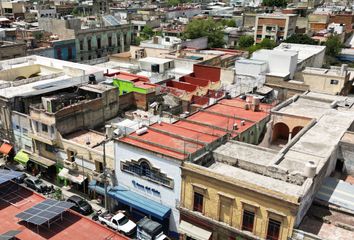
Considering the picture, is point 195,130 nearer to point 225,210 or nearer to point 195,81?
point 225,210

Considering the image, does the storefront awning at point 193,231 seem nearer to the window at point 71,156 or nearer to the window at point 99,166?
the window at point 99,166

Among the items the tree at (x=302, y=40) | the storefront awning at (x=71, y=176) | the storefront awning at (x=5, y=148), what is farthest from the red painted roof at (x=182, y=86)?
the tree at (x=302, y=40)

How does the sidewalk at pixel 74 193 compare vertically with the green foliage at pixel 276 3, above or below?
below

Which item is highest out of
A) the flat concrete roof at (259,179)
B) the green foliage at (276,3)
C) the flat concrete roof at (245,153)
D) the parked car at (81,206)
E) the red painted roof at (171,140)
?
the green foliage at (276,3)

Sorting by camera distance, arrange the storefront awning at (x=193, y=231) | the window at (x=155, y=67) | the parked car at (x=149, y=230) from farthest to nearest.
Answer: the window at (x=155, y=67)
the parked car at (x=149, y=230)
the storefront awning at (x=193, y=231)

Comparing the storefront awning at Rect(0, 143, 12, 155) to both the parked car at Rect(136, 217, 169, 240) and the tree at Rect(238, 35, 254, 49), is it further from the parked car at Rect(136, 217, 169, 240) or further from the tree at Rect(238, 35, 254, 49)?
the tree at Rect(238, 35, 254, 49)

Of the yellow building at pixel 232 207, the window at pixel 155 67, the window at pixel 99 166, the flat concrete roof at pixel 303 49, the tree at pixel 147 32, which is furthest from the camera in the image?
the tree at pixel 147 32

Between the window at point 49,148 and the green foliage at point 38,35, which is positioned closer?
the window at point 49,148
